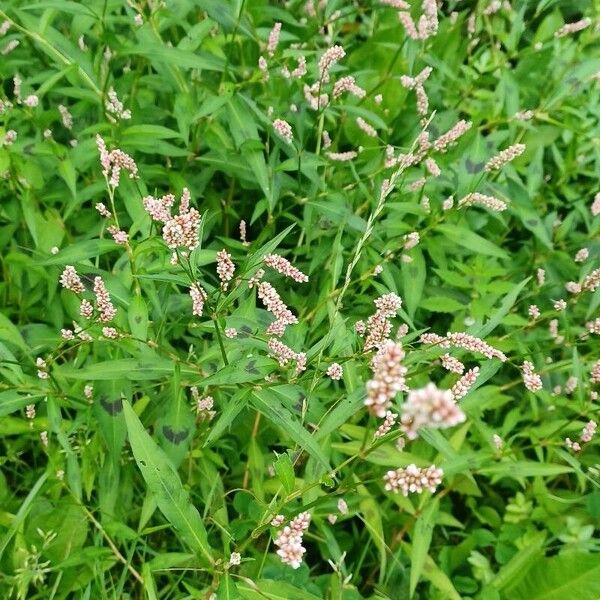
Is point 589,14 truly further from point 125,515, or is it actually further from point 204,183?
point 125,515

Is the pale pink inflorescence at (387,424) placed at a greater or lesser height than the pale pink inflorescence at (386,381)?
lesser

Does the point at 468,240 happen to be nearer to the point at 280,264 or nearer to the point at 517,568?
the point at 280,264

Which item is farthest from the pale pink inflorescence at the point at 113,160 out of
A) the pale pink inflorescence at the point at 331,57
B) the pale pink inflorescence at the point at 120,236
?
the pale pink inflorescence at the point at 331,57

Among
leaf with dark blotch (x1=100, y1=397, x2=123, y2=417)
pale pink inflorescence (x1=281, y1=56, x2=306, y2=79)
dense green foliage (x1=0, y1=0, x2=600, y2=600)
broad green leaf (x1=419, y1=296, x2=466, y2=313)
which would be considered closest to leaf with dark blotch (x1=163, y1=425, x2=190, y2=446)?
dense green foliage (x1=0, y1=0, x2=600, y2=600)

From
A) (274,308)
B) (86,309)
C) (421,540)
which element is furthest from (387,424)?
(421,540)

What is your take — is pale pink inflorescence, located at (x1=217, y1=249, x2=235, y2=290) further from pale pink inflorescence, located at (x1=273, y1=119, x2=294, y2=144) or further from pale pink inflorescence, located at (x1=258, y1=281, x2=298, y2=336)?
pale pink inflorescence, located at (x1=273, y1=119, x2=294, y2=144)

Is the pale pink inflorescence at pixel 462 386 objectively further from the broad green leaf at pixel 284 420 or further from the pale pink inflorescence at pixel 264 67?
the pale pink inflorescence at pixel 264 67
